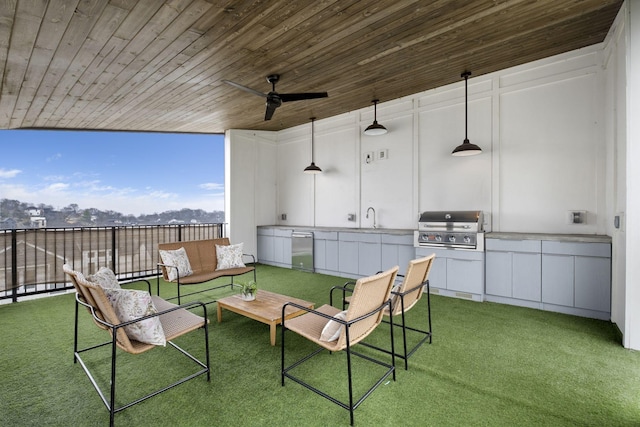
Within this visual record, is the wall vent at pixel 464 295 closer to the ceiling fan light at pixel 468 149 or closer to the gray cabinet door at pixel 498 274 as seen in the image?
the gray cabinet door at pixel 498 274

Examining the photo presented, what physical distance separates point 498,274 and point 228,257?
3928 mm

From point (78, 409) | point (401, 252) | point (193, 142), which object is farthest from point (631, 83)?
point (193, 142)

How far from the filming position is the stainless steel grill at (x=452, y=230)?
4375 mm

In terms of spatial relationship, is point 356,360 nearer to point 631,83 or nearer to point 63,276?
point 631,83

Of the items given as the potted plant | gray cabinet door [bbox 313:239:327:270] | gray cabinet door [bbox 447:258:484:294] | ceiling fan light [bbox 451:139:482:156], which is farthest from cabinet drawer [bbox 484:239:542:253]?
the potted plant

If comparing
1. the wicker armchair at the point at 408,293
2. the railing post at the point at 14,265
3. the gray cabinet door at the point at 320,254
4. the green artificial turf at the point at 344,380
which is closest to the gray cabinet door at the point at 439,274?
the green artificial turf at the point at 344,380

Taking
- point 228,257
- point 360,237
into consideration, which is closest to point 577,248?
point 360,237

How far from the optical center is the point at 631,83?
279 cm

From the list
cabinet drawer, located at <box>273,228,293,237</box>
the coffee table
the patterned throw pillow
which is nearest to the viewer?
the coffee table

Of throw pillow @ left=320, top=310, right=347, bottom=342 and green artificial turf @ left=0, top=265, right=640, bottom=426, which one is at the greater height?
throw pillow @ left=320, top=310, right=347, bottom=342

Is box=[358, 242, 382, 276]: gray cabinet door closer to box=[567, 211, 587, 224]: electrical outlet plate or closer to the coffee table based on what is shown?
the coffee table

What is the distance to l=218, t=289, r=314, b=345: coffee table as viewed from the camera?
116 inches

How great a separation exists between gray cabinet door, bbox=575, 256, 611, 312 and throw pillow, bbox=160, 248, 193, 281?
197 inches

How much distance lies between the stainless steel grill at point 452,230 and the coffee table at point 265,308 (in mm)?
2365
